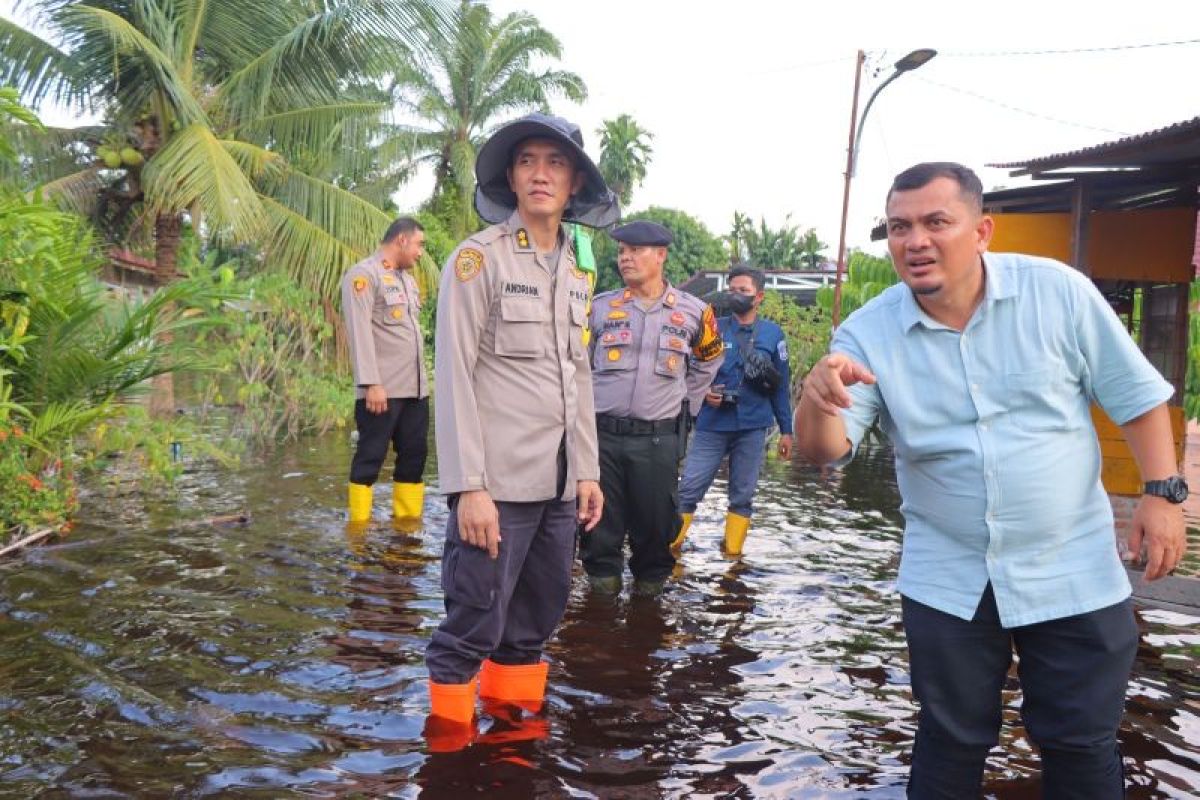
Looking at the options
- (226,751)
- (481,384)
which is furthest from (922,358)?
(226,751)

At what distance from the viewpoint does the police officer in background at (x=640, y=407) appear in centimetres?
570

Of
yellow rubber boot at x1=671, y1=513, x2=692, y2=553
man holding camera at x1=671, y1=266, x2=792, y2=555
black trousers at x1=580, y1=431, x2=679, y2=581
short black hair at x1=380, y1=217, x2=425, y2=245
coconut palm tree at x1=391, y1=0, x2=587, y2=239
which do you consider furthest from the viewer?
coconut palm tree at x1=391, y1=0, x2=587, y2=239

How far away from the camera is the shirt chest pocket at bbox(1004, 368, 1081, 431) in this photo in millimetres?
2703

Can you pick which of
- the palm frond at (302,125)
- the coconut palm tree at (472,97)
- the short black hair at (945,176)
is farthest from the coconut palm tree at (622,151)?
the short black hair at (945,176)

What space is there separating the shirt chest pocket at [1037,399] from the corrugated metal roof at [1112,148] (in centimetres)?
567

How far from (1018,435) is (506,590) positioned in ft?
5.67

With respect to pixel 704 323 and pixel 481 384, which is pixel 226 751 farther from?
pixel 704 323

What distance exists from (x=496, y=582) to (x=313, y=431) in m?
11.2

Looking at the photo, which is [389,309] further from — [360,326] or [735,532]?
[735,532]

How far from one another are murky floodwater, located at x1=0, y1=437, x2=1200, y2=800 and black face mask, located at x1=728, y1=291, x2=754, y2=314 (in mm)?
1785

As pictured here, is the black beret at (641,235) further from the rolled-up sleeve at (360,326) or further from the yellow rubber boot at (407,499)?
the yellow rubber boot at (407,499)

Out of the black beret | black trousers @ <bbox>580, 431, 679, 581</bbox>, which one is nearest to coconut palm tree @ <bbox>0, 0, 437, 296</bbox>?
the black beret

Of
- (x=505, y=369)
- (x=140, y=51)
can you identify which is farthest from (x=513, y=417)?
(x=140, y=51)

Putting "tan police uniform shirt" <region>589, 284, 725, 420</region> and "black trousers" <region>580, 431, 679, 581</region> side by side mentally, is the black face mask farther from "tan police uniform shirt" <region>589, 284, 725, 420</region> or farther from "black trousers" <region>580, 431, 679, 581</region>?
"black trousers" <region>580, 431, 679, 581</region>
